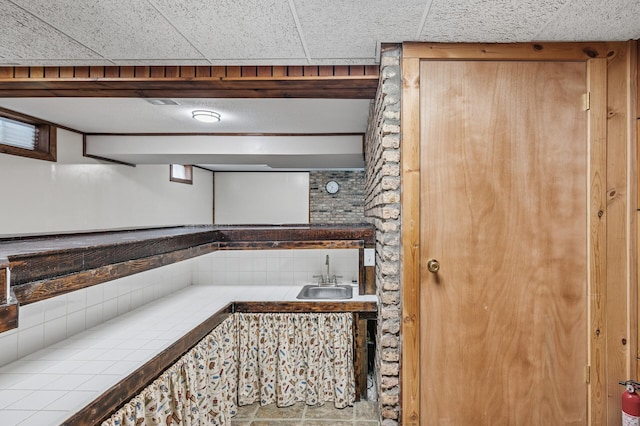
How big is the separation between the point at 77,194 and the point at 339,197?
492 centimetres

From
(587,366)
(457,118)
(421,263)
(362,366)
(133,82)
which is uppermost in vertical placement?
(133,82)

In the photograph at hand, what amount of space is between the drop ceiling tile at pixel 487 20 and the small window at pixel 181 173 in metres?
4.82

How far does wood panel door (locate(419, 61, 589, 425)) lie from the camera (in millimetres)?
1839

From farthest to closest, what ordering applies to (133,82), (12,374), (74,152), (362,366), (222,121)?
(74,152) → (222,121) → (362,366) → (133,82) → (12,374)

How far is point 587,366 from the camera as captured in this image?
183cm

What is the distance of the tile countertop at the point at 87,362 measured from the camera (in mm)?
1390

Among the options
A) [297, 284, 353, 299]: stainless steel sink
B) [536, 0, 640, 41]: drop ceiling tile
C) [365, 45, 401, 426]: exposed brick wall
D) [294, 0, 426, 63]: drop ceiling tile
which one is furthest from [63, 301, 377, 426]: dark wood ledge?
[536, 0, 640, 41]: drop ceiling tile

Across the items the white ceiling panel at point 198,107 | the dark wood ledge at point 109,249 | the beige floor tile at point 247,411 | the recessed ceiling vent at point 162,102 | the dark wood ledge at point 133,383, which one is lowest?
the beige floor tile at point 247,411

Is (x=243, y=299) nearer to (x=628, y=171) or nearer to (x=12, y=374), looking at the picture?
(x=12, y=374)

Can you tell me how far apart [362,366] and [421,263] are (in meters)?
1.47

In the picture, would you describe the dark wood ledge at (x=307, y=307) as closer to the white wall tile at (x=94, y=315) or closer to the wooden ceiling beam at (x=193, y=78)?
the white wall tile at (x=94, y=315)

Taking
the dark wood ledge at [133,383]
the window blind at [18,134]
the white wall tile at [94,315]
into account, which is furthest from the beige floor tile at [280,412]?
the window blind at [18,134]

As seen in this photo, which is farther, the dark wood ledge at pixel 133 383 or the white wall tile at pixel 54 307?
the white wall tile at pixel 54 307

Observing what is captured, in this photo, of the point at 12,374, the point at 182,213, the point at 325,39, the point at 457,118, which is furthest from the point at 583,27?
the point at 182,213
